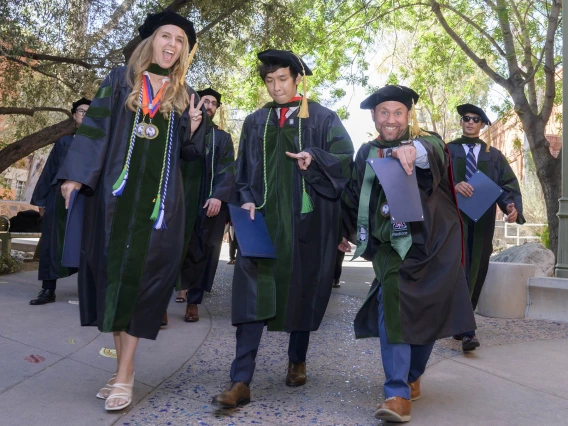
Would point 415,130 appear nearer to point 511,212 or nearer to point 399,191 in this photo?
point 399,191

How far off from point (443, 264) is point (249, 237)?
1.13m

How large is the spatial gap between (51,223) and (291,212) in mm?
3908

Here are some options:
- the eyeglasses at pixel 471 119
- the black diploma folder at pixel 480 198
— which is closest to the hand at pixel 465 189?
the black diploma folder at pixel 480 198

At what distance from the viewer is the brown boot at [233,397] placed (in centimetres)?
374

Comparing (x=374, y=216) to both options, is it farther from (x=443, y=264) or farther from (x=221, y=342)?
(x=221, y=342)

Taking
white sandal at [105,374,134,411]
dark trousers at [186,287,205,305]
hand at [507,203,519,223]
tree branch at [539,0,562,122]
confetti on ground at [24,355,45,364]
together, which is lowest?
confetti on ground at [24,355,45,364]

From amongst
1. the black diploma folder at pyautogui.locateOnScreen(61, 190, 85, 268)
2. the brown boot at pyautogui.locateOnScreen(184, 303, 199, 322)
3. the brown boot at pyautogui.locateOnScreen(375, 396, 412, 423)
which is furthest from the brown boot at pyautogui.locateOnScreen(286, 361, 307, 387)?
the brown boot at pyautogui.locateOnScreen(184, 303, 199, 322)

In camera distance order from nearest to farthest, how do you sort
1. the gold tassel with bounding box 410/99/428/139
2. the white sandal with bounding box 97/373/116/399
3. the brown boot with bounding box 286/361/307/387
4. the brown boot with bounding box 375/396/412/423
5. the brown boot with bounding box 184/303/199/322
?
the brown boot with bounding box 375/396/412/423
the white sandal with bounding box 97/373/116/399
the gold tassel with bounding box 410/99/428/139
the brown boot with bounding box 286/361/307/387
the brown boot with bounding box 184/303/199/322

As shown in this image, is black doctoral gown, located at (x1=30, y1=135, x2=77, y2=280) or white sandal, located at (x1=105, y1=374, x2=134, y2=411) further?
black doctoral gown, located at (x1=30, y1=135, x2=77, y2=280)

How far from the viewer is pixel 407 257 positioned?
387 centimetres

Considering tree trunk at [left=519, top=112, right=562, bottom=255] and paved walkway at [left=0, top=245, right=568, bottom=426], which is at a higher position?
tree trunk at [left=519, top=112, right=562, bottom=255]

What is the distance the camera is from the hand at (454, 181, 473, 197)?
19.3 feet

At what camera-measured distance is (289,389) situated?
4.31 meters

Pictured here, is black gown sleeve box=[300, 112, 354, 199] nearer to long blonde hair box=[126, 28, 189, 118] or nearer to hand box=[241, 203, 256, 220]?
hand box=[241, 203, 256, 220]
